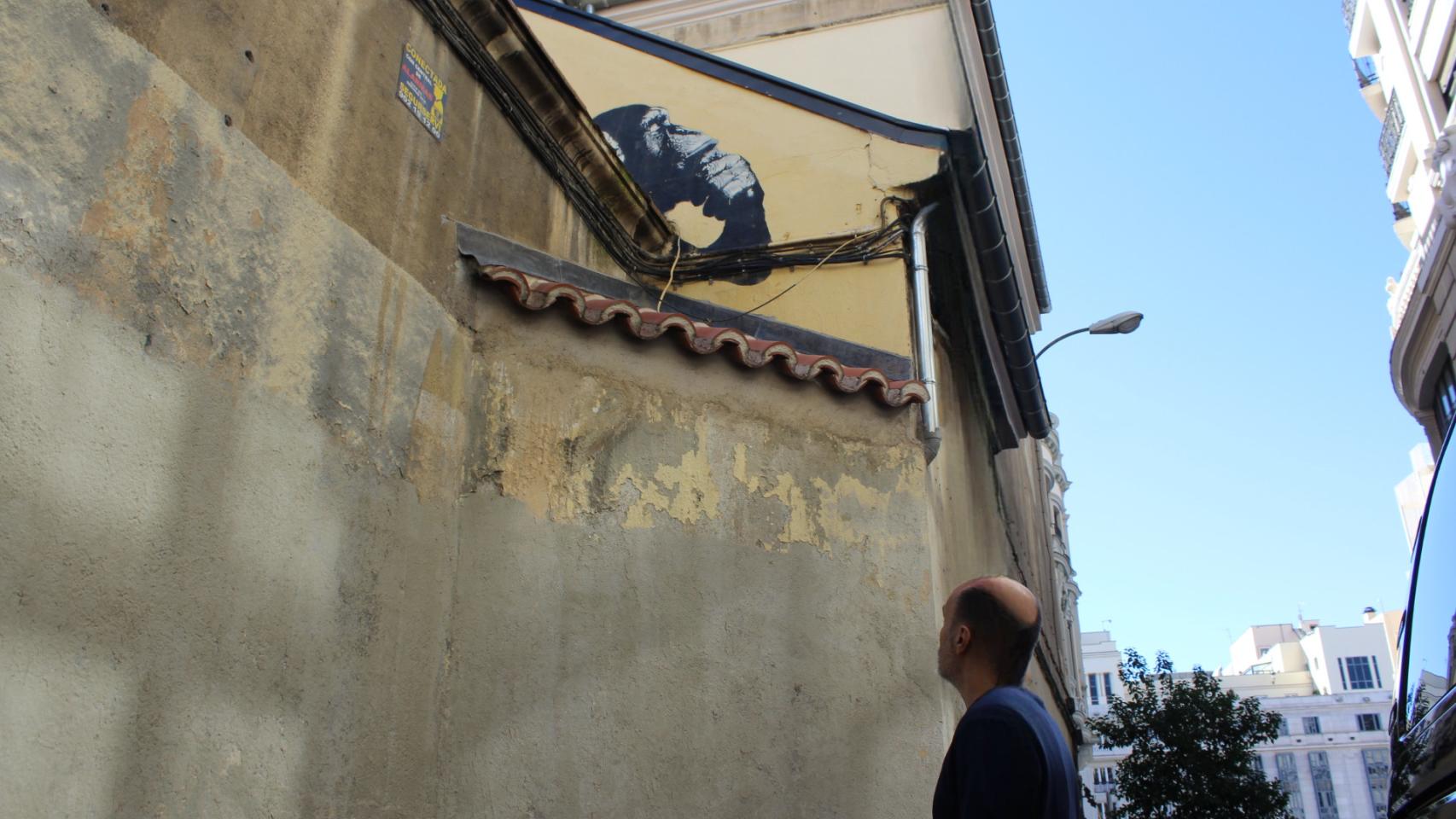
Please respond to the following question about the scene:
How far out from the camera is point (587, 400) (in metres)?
5.42

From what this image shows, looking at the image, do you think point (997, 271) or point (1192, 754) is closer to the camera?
point (997, 271)

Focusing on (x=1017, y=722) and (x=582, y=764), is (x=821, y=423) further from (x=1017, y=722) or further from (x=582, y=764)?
(x=1017, y=722)

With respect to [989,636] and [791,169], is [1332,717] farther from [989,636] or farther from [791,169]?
[989,636]

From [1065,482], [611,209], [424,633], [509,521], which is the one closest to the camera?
[424,633]

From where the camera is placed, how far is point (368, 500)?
4.50 m

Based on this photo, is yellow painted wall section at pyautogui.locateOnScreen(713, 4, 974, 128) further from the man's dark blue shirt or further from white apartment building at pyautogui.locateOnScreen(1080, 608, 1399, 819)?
white apartment building at pyautogui.locateOnScreen(1080, 608, 1399, 819)

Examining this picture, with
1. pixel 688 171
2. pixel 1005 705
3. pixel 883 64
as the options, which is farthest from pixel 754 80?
pixel 1005 705

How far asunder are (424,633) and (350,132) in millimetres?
2183

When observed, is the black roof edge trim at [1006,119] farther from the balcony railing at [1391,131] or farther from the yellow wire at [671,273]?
the balcony railing at [1391,131]

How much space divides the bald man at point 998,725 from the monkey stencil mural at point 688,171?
5445 mm

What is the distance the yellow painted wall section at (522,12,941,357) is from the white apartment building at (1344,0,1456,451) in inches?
478

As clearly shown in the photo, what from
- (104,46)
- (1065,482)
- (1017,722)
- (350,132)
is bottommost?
(1017,722)

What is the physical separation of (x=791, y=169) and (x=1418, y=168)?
21.0m

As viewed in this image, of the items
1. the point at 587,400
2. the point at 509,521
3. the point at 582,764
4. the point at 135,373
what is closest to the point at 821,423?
the point at 587,400
